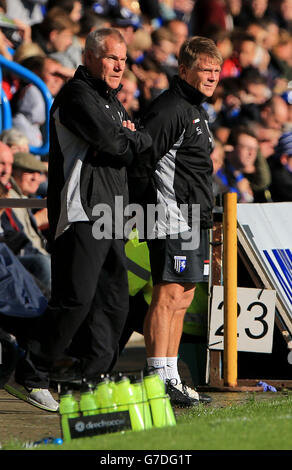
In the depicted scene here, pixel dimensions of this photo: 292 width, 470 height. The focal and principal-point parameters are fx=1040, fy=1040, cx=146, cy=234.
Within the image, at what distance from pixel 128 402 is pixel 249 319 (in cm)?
281

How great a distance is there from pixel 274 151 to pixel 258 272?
5831 mm

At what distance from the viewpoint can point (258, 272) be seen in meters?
7.88

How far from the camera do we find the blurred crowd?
8.96m

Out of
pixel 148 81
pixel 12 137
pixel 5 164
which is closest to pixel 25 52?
pixel 12 137

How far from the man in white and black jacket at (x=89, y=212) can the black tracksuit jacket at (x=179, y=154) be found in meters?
0.60

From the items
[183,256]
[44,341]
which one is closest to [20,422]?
[44,341]

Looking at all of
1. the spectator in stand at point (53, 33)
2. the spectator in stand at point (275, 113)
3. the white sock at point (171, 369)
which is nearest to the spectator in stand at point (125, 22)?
the spectator in stand at point (53, 33)

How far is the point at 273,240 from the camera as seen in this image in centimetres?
807

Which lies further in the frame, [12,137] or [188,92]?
[12,137]

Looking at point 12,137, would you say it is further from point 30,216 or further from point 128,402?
point 128,402

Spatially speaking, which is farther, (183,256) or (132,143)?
(183,256)

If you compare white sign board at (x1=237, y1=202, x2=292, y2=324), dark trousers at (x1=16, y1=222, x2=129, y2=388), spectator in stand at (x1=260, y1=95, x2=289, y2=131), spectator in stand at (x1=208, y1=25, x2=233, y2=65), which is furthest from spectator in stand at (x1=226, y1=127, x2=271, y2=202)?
dark trousers at (x1=16, y1=222, x2=129, y2=388)

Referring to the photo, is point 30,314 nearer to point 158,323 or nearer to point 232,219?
point 158,323

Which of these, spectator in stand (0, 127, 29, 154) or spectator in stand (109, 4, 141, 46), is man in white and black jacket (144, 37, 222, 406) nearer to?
spectator in stand (0, 127, 29, 154)
